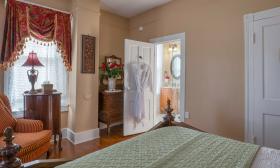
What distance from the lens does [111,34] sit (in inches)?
168

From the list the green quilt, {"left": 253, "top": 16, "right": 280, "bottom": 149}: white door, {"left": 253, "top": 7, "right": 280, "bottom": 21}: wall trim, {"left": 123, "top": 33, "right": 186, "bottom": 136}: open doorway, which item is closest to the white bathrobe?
{"left": 123, "top": 33, "right": 186, "bottom": 136}: open doorway

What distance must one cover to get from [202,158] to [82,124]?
2642mm

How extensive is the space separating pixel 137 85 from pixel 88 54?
43.9 inches

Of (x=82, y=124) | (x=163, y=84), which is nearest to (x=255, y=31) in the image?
(x=82, y=124)

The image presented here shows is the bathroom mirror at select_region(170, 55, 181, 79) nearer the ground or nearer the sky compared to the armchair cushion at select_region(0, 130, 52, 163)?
nearer the sky

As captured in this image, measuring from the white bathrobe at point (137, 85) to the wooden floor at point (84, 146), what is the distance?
0.58 metres

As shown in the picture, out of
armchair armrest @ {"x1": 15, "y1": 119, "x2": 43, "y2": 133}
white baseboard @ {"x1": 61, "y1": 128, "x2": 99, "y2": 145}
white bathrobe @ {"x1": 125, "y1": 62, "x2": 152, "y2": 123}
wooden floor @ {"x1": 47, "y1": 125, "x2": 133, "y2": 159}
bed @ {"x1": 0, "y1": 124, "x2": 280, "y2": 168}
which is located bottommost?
wooden floor @ {"x1": 47, "y1": 125, "x2": 133, "y2": 159}

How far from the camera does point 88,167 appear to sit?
2.99 feet

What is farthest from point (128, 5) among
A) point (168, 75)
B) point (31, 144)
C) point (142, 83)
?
point (31, 144)

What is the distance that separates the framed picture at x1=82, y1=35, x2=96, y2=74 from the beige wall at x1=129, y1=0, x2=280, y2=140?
1.58 meters

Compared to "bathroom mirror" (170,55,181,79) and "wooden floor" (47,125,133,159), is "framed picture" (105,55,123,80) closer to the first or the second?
"wooden floor" (47,125,133,159)

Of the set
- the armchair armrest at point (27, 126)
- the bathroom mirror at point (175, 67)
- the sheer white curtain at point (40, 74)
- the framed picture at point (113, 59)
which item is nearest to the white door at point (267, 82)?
the framed picture at point (113, 59)

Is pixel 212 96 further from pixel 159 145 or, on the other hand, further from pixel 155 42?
pixel 159 145

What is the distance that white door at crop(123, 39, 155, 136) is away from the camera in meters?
3.54
